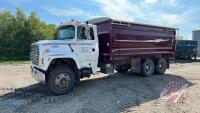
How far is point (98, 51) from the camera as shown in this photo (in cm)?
960

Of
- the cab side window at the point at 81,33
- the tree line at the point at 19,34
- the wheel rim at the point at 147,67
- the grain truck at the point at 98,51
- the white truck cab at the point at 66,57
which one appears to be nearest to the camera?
the white truck cab at the point at 66,57

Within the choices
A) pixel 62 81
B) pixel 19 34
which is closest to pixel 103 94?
pixel 62 81

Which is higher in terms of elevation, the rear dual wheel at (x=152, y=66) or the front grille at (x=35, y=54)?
the front grille at (x=35, y=54)

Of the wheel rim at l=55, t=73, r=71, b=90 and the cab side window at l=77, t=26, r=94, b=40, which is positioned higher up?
the cab side window at l=77, t=26, r=94, b=40

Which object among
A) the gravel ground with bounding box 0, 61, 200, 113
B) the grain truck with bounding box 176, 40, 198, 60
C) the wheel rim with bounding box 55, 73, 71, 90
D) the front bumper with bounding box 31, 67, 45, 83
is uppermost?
the grain truck with bounding box 176, 40, 198, 60

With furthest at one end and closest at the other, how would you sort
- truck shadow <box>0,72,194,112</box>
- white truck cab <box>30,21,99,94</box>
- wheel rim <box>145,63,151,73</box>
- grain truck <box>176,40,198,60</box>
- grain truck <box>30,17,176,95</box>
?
grain truck <box>176,40,198,60</box>
wheel rim <box>145,63,151,73</box>
grain truck <box>30,17,176,95</box>
white truck cab <box>30,21,99,94</box>
truck shadow <box>0,72,194,112</box>

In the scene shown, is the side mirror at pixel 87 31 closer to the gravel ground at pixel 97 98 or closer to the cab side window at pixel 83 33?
the cab side window at pixel 83 33

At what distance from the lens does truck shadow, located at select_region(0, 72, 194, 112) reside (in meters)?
7.28

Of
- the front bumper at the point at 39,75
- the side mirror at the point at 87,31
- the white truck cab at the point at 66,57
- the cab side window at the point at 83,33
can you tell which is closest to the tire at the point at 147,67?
the white truck cab at the point at 66,57

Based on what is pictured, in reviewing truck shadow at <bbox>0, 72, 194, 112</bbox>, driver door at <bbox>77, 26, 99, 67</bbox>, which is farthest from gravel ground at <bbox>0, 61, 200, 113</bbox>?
driver door at <bbox>77, 26, 99, 67</bbox>

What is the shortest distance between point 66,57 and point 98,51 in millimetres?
1701

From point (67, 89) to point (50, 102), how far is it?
3.87 ft

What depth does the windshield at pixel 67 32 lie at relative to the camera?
350 inches

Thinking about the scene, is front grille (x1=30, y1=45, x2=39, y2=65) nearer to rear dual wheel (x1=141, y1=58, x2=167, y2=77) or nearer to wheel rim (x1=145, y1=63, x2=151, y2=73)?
rear dual wheel (x1=141, y1=58, x2=167, y2=77)
